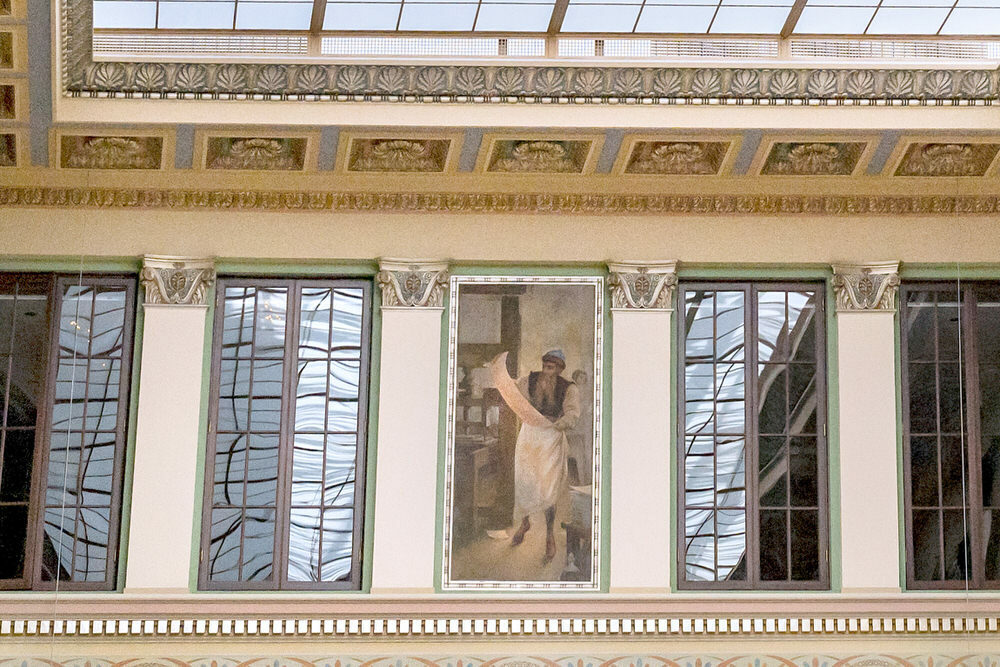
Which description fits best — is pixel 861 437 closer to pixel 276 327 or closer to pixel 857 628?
pixel 857 628

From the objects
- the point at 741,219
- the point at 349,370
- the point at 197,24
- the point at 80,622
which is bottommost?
the point at 80,622

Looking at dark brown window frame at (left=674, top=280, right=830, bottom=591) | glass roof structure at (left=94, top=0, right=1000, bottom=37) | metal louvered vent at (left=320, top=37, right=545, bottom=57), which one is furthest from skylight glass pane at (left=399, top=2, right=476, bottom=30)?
dark brown window frame at (left=674, top=280, right=830, bottom=591)

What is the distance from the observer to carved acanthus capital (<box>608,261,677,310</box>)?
14758 mm

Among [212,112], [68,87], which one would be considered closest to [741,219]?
[212,112]

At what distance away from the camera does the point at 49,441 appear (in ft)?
47.1

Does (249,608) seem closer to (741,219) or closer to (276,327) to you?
(276,327)

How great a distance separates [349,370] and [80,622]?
3.23 m

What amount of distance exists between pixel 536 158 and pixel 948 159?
3.76 meters

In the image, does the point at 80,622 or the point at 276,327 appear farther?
the point at 276,327

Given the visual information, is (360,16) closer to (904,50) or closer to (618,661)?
(904,50)

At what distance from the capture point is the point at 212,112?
1395 cm

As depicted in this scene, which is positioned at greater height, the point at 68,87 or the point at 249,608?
the point at 68,87

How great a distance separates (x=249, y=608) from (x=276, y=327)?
2.58 metres

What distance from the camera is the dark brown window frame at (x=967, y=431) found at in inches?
564
